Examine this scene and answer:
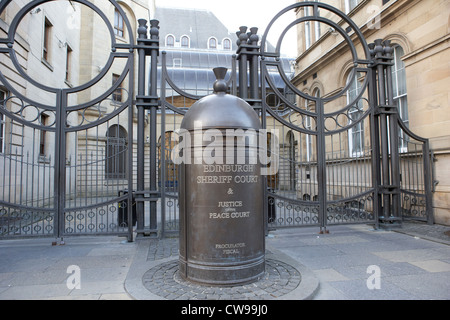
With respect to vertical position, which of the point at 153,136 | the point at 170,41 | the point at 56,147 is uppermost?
the point at 170,41

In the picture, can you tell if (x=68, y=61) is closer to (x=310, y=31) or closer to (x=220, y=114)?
(x=310, y=31)

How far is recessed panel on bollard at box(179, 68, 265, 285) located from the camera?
13.4 ft

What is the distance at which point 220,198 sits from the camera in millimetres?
4082

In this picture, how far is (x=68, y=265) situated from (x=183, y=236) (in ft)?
7.46

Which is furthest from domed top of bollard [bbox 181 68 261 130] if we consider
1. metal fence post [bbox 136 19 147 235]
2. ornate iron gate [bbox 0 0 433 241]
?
metal fence post [bbox 136 19 147 235]

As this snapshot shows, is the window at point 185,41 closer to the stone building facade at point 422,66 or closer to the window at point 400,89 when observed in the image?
the stone building facade at point 422,66

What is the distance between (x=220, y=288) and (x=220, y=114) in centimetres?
224

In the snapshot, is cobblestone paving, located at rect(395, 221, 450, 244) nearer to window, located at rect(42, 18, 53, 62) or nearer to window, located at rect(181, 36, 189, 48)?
window, located at rect(42, 18, 53, 62)

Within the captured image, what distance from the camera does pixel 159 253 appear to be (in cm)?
585

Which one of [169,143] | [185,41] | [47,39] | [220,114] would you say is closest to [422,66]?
[169,143]

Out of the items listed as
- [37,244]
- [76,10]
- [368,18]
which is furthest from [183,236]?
[76,10]

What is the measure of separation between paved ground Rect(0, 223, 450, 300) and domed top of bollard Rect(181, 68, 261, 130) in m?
2.10

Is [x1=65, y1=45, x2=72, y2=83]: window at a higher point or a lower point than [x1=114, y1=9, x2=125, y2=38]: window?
lower
